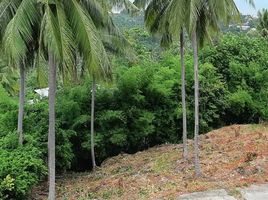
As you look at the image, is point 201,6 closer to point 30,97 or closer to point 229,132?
point 229,132

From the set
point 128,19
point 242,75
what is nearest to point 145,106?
point 242,75

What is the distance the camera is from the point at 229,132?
2438 cm

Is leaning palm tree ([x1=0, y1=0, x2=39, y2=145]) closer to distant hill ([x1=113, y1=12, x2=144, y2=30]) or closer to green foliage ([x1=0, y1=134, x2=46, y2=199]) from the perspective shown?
green foliage ([x1=0, y1=134, x2=46, y2=199])

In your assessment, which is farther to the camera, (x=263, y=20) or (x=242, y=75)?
(x=263, y=20)

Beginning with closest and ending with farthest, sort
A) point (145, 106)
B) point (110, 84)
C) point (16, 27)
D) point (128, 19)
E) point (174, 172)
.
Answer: point (16, 27) < point (174, 172) < point (110, 84) < point (145, 106) < point (128, 19)

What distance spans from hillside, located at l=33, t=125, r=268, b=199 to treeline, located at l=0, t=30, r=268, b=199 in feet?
6.37

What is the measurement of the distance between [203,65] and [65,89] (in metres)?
8.51

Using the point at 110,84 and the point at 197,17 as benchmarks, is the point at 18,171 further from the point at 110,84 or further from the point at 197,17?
the point at 197,17

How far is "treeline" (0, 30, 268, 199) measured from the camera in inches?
867

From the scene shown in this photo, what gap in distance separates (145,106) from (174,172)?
8.49 metres

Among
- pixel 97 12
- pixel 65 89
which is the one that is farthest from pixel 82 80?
pixel 97 12

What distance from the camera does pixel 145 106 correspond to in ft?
84.2

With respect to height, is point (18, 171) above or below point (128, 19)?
below

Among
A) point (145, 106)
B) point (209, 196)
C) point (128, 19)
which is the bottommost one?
point (209, 196)
